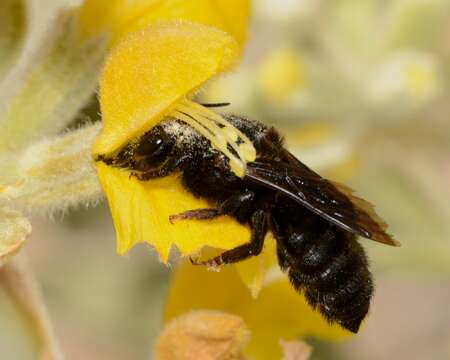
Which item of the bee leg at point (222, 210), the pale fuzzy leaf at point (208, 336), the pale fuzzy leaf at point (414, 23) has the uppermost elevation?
the bee leg at point (222, 210)

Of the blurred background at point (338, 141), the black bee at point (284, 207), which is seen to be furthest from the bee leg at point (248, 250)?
the blurred background at point (338, 141)

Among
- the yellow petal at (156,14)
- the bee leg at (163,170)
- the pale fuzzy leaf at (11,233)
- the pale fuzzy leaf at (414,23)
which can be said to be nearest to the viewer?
the pale fuzzy leaf at (11,233)

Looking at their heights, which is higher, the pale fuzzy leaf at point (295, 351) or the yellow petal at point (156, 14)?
the yellow petal at point (156, 14)

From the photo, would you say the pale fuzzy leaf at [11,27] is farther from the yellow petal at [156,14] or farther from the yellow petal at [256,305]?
the yellow petal at [256,305]

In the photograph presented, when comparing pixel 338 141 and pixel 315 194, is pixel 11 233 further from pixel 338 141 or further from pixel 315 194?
pixel 338 141

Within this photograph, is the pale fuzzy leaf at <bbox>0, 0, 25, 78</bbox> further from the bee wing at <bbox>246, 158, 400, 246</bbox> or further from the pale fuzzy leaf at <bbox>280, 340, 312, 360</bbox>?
the pale fuzzy leaf at <bbox>280, 340, 312, 360</bbox>

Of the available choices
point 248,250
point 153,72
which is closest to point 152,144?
point 153,72

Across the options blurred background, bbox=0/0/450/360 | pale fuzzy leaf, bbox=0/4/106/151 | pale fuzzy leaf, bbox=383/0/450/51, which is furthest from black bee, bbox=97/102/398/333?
pale fuzzy leaf, bbox=383/0/450/51

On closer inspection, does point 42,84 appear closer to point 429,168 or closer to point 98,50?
point 98,50
